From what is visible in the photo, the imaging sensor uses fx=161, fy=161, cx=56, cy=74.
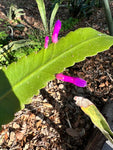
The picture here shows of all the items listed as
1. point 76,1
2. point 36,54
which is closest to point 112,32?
point 36,54

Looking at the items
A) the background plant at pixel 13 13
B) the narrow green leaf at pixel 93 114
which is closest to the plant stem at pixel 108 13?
the narrow green leaf at pixel 93 114

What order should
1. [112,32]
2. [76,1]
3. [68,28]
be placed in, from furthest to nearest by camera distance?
[76,1]
[68,28]
[112,32]

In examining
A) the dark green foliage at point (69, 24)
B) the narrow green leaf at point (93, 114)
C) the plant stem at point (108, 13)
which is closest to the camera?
the narrow green leaf at point (93, 114)

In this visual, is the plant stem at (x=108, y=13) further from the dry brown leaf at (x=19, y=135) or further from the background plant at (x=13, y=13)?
the background plant at (x=13, y=13)

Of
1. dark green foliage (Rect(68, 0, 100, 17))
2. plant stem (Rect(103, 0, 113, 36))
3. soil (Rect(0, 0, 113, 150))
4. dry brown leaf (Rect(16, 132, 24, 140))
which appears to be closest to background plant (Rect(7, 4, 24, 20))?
dark green foliage (Rect(68, 0, 100, 17))

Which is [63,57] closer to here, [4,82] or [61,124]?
[4,82]

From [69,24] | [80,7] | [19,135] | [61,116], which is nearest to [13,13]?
[69,24]
